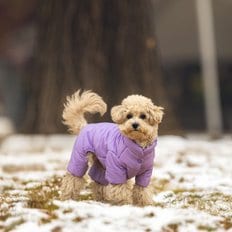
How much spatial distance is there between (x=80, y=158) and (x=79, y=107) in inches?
24.0

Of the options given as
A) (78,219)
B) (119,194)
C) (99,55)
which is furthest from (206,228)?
(99,55)

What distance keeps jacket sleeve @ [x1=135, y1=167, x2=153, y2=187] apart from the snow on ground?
0.23m

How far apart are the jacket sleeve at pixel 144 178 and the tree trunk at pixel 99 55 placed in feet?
20.6

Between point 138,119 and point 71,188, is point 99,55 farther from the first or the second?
point 138,119

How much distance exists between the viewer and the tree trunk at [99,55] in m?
12.6

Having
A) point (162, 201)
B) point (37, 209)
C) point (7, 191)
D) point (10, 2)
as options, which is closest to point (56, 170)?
point (7, 191)

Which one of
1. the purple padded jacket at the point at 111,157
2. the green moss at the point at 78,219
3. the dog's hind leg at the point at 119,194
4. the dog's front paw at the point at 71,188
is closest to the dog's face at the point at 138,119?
the purple padded jacket at the point at 111,157

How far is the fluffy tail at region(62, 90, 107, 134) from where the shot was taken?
669 cm

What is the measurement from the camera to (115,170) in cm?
607

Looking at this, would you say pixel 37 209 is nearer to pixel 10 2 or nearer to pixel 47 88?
pixel 47 88

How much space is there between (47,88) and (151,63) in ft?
6.23

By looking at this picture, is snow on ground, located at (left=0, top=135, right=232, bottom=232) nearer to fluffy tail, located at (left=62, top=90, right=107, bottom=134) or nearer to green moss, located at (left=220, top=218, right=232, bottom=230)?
green moss, located at (left=220, top=218, right=232, bottom=230)

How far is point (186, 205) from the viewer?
6543mm

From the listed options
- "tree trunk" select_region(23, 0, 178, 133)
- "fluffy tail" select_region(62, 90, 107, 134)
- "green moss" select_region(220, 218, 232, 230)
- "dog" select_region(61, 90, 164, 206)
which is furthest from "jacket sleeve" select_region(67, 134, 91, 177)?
"tree trunk" select_region(23, 0, 178, 133)
